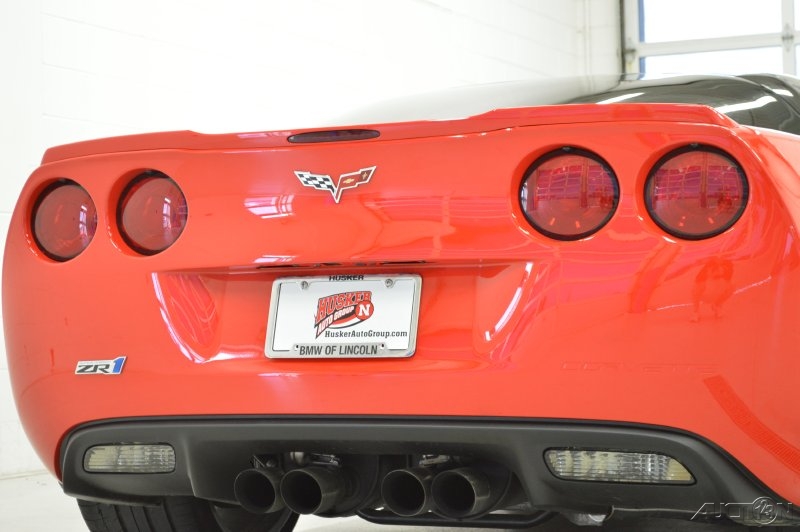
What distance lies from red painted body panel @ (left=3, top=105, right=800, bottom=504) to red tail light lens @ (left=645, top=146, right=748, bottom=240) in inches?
0.9

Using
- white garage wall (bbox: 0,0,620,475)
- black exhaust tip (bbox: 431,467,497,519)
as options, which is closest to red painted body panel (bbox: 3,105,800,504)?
black exhaust tip (bbox: 431,467,497,519)

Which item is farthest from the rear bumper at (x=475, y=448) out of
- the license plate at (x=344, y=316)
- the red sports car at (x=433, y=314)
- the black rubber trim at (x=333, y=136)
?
the black rubber trim at (x=333, y=136)

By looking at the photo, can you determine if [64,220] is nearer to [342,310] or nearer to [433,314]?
[342,310]

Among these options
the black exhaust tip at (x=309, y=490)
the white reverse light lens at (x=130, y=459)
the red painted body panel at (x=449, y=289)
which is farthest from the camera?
the white reverse light lens at (x=130, y=459)

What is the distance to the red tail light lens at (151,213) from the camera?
2.29m

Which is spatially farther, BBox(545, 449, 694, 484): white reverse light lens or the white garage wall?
the white garage wall

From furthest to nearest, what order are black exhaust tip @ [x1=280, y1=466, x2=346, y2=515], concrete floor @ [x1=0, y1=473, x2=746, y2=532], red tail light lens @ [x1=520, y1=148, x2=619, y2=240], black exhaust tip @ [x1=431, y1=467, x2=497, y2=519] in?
concrete floor @ [x1=0, y1=473, x2=746, y2=532] → black exhaust tip @ [x1=280, y1=466, x2=346, y2=515] → black exhaust tip @ [x1=431, y1=467, x2=497, y2=519] → red tail light lens @ [x1=520, y1=148, x2=619, y2=240]

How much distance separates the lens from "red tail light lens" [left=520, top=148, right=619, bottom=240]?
1.99 metres

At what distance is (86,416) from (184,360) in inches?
10.8

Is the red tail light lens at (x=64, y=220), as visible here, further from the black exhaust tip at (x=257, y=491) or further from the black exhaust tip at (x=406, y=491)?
the black exhaust tip at (x=406, y=491)

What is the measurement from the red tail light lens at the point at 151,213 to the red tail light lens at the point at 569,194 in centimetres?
71

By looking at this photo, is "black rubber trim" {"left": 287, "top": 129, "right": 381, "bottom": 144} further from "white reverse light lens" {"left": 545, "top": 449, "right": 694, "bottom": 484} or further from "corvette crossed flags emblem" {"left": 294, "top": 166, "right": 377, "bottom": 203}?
"white reverse light lens" {"left": 545, "top": 449, "right": 694, "bottom": 484}

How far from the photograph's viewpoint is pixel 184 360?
7.27 ft

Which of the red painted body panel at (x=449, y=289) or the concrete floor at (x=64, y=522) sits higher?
the red painted body panel at (x=449, y=289)
